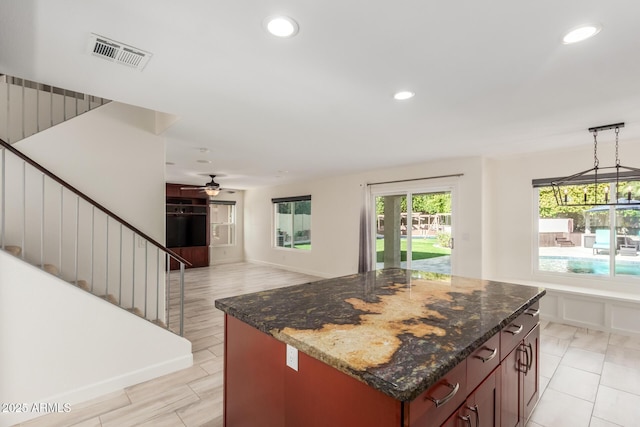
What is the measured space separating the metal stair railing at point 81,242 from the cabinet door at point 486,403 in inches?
100

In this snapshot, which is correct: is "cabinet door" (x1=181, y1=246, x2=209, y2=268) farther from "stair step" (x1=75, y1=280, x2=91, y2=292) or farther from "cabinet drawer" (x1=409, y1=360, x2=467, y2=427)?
"cabinet drawer" (x1=409, y1=360, x2=467, y2=427)

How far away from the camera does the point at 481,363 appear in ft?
4.65

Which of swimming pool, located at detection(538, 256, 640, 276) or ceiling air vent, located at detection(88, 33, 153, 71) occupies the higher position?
ceiling air vent, located at detection(88, 33, 153, 71)

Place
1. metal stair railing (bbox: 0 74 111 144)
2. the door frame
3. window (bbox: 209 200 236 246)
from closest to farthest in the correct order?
metal stair railing (bbox: 0 74 111 144) < the door frame < window (bbox: 209 200 236 246)

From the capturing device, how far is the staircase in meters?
2.72

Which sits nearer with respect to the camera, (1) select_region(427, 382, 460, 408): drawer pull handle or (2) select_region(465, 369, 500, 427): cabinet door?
(1) select_region(427, 382, 460, 408): drawer pull handle

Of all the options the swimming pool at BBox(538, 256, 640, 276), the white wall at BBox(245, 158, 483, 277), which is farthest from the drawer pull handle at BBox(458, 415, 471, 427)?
the swimming pool at BBox(538, 256, 640, 276)

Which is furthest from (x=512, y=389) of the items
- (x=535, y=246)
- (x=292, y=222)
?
(x=292, y=222)

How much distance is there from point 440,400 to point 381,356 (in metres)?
0.26

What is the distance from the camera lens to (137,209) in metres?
3.31

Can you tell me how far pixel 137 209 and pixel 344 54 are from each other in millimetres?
2821

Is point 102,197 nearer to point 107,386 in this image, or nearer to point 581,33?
point 107,386

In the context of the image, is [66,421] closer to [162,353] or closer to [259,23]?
[162,353]

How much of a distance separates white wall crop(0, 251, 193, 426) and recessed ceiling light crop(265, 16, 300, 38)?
2.43 metres
